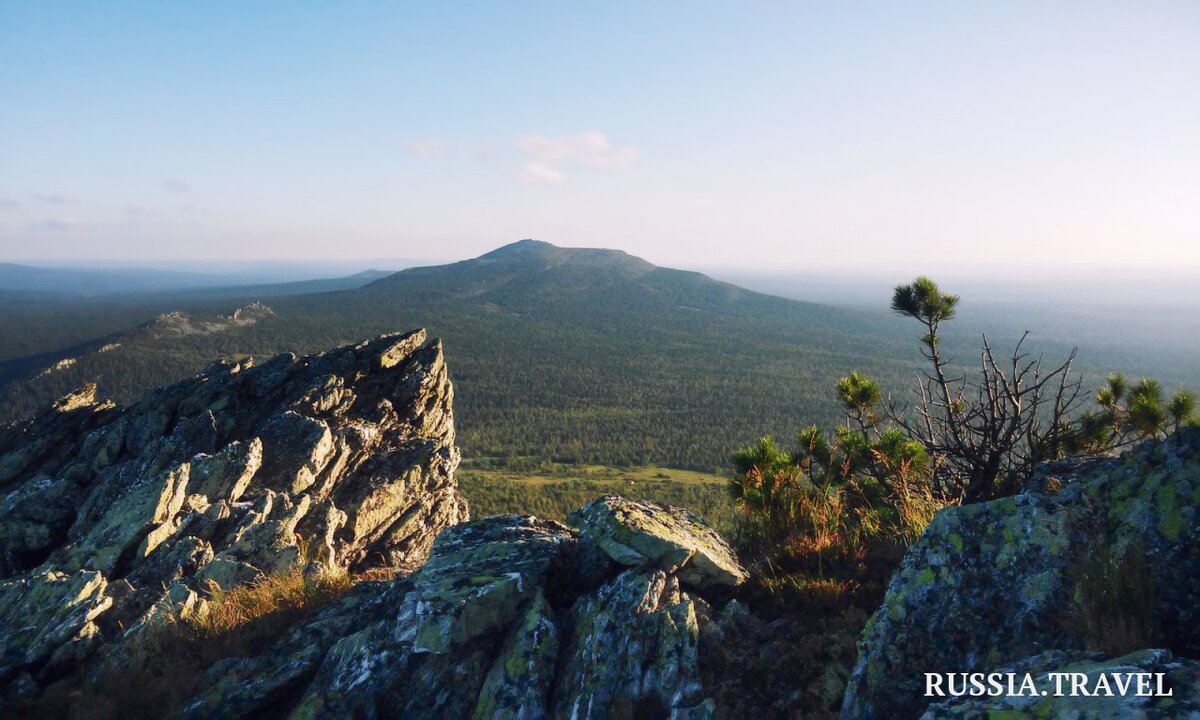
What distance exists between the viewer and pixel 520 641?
6.32m

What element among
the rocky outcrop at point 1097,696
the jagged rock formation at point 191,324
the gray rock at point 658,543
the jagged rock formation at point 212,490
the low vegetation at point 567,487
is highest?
the rocky outcrop at point 1097,696

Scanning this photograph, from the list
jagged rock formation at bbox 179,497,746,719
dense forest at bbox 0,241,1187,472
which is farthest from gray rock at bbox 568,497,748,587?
dense forest at bbox 0,241,1187,472

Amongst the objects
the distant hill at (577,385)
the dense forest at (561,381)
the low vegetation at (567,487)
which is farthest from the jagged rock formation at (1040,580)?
the distant hill at (577,385)

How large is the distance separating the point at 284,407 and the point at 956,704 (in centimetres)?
1895

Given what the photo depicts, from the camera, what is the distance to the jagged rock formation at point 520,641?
232 inches

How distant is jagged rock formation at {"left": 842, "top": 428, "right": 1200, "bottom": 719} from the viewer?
414 centimetres

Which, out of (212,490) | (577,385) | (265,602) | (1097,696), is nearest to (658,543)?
(1097,696)

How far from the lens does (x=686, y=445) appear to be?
345 ft

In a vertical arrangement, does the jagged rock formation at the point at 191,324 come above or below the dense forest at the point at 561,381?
above

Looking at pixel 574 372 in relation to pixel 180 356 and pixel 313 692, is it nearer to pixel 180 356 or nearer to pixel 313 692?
pixel 180 356

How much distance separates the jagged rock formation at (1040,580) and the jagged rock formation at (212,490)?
952 cm

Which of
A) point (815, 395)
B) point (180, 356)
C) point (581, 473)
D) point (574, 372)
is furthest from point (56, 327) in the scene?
point (815, 395)

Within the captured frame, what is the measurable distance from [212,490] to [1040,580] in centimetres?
1589

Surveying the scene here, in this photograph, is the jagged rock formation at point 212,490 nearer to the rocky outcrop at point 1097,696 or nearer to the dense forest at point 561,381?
the rocky outcrop at point 1097,696
